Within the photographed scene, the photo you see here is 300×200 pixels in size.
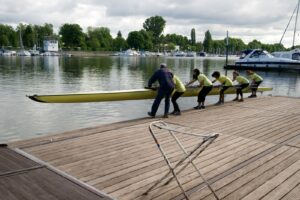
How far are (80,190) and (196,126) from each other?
5523 mm

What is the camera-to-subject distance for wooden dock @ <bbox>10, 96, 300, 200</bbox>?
5301 millimetres

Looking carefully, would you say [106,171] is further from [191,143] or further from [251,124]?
[251,124]

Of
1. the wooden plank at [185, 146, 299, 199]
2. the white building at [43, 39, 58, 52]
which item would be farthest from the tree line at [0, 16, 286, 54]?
the wooden plank at [185, 146, 299, 199]

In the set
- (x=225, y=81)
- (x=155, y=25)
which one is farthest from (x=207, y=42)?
(x=225, y=81)

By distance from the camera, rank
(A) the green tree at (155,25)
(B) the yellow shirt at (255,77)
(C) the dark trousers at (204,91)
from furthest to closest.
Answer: (A) the green tree at (155,25) → (B) the yellow shirt at (255,77) → (C) the dark trousers at (204,91)

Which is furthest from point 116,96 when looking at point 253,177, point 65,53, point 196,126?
point 65,53

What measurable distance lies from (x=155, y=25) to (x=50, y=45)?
64.4 m

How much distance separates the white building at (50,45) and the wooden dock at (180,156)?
132133 millimetres

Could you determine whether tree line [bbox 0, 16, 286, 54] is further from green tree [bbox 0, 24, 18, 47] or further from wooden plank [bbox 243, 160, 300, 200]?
wooden plank [bbox 243, 160, 300, 200]

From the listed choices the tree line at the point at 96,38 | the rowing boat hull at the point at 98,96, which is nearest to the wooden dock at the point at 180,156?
the rowing boat hull at the point at 98,96

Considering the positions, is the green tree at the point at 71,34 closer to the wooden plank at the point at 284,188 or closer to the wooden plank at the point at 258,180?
the wooden plank at the point at 258,180

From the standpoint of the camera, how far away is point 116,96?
41.6ft

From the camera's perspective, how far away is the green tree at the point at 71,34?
13675 centimetres

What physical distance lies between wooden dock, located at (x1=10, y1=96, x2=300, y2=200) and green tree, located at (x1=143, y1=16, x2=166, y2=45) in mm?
165778
